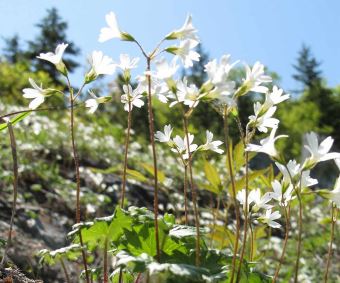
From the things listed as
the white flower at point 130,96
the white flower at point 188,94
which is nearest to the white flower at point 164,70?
the white flower at point 188,94

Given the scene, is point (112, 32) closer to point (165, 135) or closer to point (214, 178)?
point (165, 135)

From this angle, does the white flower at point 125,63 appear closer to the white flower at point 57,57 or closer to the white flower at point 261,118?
the white flower at point 57,57

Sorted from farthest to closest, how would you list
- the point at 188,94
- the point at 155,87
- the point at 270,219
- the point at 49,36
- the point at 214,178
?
the point at 49,36 < the point at 214,178 < the point at 270,219 < the point at 155,87 < the point at 188,94

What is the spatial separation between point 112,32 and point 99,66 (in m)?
0.16

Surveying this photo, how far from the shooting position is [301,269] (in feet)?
19.7

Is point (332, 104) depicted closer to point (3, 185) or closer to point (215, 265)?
point (3, 185)

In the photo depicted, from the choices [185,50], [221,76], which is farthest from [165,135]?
[221,76]

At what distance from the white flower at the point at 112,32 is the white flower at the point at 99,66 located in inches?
4.7

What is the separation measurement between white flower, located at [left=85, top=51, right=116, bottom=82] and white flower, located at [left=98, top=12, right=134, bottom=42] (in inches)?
4.7

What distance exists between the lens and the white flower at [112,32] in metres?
1.38

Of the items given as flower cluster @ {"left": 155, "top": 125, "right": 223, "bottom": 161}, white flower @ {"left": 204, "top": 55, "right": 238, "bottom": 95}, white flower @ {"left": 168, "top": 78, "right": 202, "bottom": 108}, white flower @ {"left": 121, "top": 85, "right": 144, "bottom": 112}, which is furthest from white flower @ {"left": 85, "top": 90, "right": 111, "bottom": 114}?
white flower @ {"left": 204, "top": 55, "right": 238, "bottom": 95}

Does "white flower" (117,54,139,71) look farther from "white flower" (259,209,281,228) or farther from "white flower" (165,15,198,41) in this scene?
"white flower" (259,209,281,228)

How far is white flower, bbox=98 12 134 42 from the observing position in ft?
4.54

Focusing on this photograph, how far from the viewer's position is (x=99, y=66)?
154 centimetres
